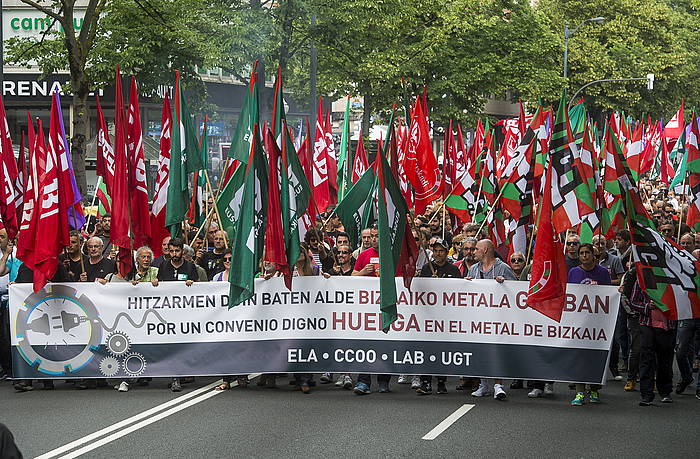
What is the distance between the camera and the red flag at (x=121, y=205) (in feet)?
43.0

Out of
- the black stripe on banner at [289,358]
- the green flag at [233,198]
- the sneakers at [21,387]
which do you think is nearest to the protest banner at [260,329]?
the black stripe on banner at [289,358]

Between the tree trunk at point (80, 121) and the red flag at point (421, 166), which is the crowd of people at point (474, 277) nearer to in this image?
the red flag at point (421, 166)

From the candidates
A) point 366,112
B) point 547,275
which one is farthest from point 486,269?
point 366,112

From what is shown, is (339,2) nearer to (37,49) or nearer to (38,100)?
(37,49)

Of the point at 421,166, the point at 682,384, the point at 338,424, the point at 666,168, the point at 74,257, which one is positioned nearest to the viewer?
the point at 338,424

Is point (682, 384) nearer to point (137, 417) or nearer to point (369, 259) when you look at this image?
point (369, 259)

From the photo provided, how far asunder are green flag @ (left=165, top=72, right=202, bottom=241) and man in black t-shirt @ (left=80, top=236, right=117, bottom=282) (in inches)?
44.6

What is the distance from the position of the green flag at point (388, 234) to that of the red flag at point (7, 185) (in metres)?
5.38

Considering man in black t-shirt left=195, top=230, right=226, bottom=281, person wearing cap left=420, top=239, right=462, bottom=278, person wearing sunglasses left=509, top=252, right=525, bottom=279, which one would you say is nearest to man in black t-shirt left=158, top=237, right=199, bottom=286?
man in black t-shirt left=195, top=230, right=226, bottom=281

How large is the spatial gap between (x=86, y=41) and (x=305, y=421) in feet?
49.8

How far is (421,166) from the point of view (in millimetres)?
20016

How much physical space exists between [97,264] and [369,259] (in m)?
2.97

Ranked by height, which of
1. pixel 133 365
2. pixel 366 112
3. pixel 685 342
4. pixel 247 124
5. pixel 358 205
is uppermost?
pixel 366 112

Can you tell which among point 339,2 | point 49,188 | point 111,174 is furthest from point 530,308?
point 339,2
